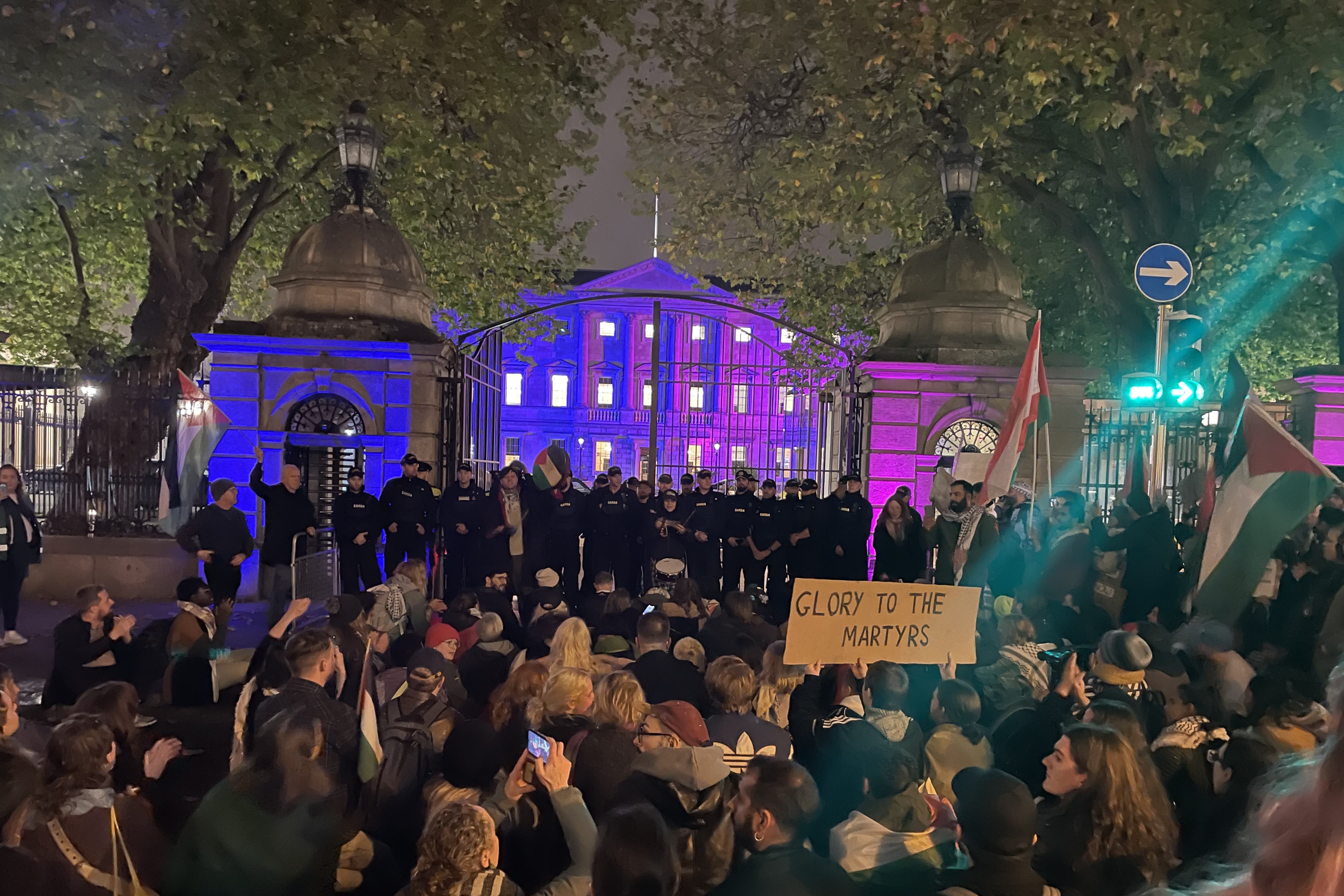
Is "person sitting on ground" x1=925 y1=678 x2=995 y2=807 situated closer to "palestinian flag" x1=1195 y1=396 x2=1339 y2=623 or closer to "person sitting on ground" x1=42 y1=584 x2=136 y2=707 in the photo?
"palestinian flag" x1=1195 y1=396 x2=1339 y2=623

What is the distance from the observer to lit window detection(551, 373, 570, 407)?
5159 centimetres

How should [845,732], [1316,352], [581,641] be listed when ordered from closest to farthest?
[845,732] < [581,641] < [1316,352]

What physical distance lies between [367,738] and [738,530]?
850cm

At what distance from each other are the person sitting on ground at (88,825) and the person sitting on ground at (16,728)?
0.17 metres

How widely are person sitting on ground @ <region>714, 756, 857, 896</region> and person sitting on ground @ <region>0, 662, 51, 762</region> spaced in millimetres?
2248

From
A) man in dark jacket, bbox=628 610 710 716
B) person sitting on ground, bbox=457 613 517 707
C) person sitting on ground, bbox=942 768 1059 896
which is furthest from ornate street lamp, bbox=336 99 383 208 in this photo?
person sitting on ground, bbox=942 768 1059 896

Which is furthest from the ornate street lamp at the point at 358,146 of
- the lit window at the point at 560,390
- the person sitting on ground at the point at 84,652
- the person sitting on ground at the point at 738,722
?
the lit window at the point at 560,390

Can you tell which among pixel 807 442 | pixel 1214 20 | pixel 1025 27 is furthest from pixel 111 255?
pixel 1214 20

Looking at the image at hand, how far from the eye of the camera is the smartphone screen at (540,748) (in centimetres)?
361

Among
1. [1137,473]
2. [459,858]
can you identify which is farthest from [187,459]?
[1137,473]

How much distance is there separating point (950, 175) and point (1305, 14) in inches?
159

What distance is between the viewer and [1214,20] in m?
10.8

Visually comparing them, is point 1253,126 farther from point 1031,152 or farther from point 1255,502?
point 1255,502

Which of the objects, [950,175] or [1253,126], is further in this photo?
[950,175]
